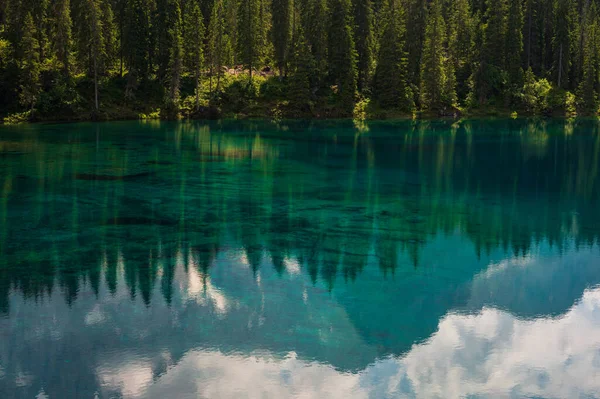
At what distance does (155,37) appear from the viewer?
91.4 meters

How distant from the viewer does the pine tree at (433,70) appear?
9394 cm

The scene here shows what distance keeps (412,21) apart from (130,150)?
6019 centimetres

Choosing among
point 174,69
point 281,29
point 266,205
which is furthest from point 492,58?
point 266,205

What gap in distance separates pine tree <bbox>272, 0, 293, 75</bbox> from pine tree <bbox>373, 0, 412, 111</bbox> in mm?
14645

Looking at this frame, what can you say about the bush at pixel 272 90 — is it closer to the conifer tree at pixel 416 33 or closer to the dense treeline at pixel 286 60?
the dense treeline at pixel 286 60

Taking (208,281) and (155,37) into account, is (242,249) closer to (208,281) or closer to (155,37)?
(208,281)

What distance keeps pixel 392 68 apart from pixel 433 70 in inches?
241

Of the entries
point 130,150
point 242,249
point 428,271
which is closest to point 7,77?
point 130,150

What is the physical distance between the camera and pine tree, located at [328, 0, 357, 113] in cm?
9306

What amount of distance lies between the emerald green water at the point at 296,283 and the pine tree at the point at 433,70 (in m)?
52.4

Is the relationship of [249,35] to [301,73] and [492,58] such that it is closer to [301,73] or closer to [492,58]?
[301,73]

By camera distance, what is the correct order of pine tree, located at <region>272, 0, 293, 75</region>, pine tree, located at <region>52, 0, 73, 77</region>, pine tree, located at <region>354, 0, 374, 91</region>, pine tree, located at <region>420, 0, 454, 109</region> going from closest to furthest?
pine tree, located at <region>52, 0, 73, 77</region> → pine tree, located at <region>420, 0, 454, 109</region> → pine tree, located at <region>354, 0, 374, 91</region> → pine tree, located at <region>272, 0, 293, 75</region>

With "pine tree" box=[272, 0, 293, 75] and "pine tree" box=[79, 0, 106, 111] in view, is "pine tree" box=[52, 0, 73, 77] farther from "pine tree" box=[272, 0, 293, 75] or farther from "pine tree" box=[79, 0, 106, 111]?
"pine tree" box=[272, 0, 293, 75]

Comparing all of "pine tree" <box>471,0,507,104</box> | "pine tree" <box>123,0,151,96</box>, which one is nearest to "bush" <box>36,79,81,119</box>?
"pine tree" <box>123,0,151,96</box>
